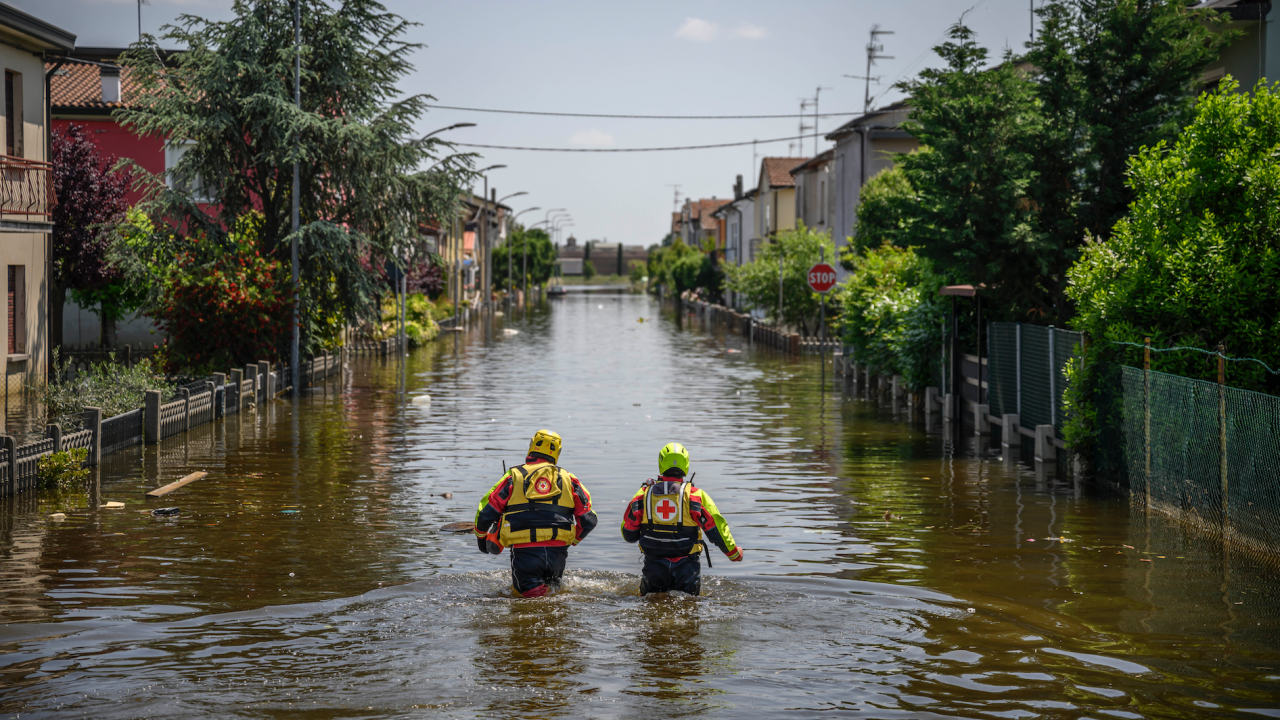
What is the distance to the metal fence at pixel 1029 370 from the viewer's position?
18172 mm

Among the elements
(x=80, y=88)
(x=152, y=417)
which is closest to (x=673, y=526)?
(x=152, y=417)

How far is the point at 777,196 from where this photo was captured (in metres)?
75.3

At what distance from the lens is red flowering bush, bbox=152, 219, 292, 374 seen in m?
26.7

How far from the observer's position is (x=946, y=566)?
11664 mm

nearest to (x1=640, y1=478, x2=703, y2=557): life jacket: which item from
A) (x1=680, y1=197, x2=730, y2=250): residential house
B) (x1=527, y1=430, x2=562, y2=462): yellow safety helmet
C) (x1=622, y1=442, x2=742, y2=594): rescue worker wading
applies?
(x1=622, y1=442, x2=742, y2=594): rescue worker wading

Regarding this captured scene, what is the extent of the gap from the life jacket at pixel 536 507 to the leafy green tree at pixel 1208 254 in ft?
26.1

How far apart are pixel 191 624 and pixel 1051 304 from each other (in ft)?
57.4

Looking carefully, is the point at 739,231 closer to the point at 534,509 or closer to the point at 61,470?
the point at 61,470

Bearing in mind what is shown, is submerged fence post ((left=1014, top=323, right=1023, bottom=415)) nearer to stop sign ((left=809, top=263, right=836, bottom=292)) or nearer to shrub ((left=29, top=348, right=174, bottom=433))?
stop sign ((left=809, top=263, right=836, bottom=292))

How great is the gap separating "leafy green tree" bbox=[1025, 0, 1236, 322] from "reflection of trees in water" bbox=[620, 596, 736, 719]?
13.0 m

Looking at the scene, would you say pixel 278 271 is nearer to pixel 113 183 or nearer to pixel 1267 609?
pixel 113 183

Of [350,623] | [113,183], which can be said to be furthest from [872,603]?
[113,183]

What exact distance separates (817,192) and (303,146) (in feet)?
114

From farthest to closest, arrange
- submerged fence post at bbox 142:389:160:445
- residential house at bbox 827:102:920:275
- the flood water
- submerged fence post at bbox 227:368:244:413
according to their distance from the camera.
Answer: residential house at bbox 827:102:920:275
submerged fence post at bbox 227:368:244:413
submerged fence post at bbox 142:389:160:445
the flood water
